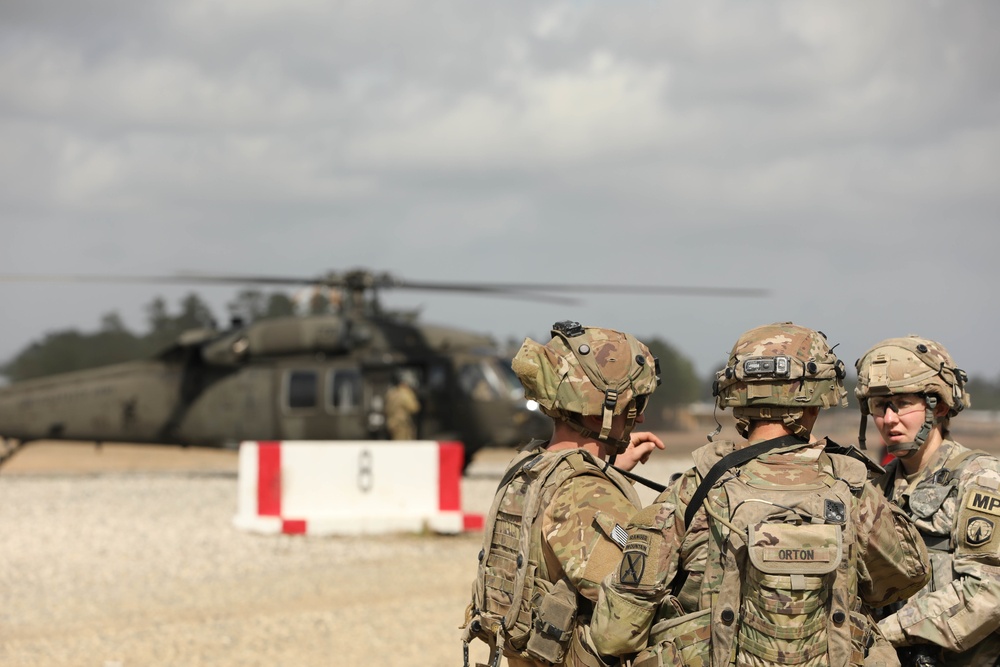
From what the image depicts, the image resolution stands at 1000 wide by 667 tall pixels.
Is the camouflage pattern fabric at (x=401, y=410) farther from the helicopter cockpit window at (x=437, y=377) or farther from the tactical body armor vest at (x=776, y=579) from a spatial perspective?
the tactical body armor vest at (x=776, y=579)

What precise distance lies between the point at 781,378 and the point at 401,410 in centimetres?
1304

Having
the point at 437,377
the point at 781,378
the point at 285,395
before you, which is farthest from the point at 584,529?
the point at 285,395

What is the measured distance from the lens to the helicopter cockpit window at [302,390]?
16094 mm

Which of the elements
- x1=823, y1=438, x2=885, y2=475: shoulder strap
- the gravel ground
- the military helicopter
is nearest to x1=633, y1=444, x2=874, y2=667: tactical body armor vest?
x1=823, y1=438, x2=885, y2=475: shoulder strap

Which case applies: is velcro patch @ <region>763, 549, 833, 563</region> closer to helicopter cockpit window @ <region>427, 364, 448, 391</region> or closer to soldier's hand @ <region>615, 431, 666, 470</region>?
soldier's hand @ <region>615, 431, 666, 470</region>

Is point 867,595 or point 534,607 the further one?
point 534,607

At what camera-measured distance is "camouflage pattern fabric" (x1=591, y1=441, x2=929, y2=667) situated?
2.72m

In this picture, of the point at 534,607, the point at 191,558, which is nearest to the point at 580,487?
the point at 534,607

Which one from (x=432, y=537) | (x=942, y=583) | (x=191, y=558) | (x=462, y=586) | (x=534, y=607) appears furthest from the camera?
(x=432, y=537)

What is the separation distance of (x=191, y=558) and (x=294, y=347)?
21.5 feet

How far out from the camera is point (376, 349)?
15906 mm

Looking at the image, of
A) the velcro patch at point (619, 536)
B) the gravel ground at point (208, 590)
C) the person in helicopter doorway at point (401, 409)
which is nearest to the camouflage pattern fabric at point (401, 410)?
the person in helicopter doorway at point (401, 409)

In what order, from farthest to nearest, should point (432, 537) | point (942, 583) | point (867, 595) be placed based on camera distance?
point (432, 537)
point (942, 583)
point (867, 595)

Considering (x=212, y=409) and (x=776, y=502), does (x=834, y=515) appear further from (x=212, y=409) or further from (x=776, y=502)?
(x=212, y=409)
